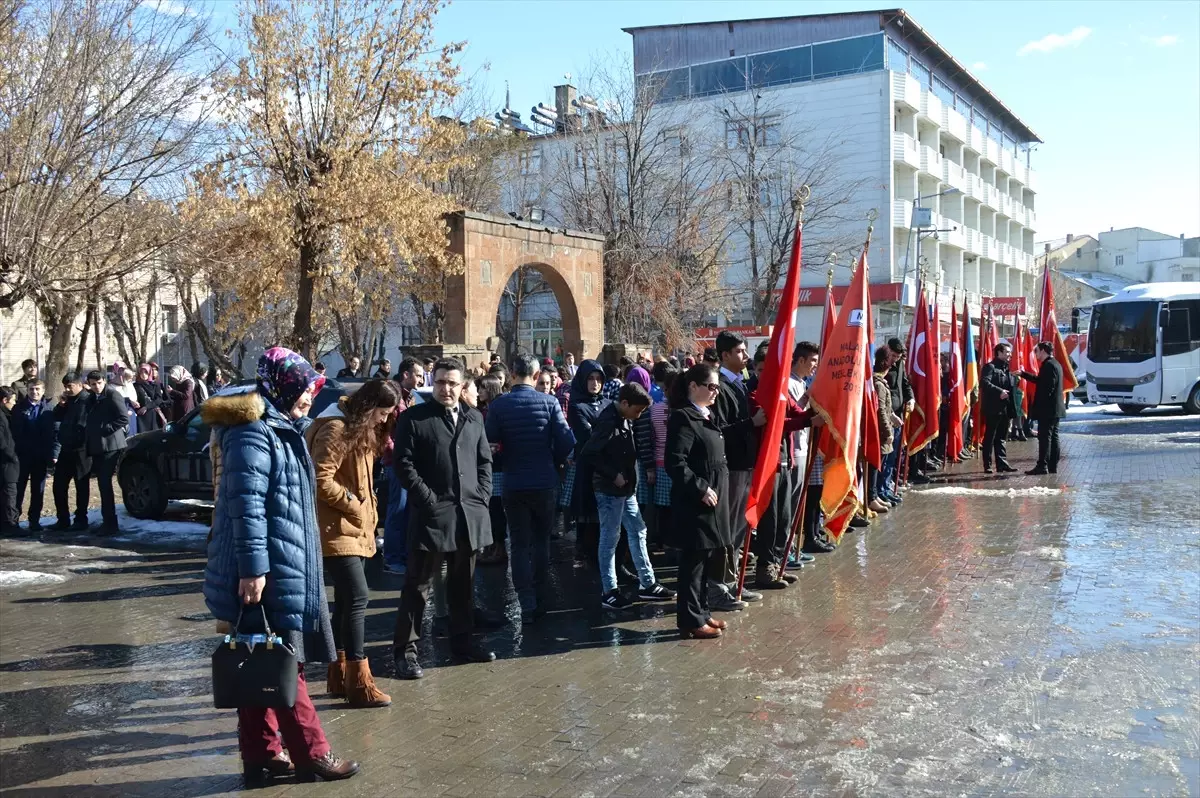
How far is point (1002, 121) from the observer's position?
63.2 meters

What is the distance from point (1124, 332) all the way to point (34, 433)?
2622 centimetres

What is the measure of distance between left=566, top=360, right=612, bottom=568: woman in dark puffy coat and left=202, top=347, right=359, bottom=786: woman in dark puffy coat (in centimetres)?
409

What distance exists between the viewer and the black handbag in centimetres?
428

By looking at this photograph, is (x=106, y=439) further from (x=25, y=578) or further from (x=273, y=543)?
(x=273, y=543)

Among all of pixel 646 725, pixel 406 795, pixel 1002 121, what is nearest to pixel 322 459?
pixel 406 795

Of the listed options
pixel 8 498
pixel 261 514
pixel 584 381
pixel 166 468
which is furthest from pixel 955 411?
pixel 261 514

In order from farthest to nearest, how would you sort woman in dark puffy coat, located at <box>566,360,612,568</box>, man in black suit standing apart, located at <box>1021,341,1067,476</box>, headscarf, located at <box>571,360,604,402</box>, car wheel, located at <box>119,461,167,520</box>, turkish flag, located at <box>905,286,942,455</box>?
1. man in black suit standing apart, located at <box>1021,341,1067,476</box>
2. turkish flag, located at <box>905,286,942,455</box>
3. car wheel, located at <box>119,461,167,520</box>
4. headscarf, located at <box>571,360,604,402</box>
5. woman in dark puffy coat, located at <box>566,360,612,568</box>

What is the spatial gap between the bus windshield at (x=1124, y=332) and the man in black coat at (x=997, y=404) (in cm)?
1405

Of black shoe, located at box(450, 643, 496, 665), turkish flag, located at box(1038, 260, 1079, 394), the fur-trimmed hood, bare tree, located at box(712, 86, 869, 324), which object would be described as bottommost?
black shoe, located at box(450, 643, 496, 665)

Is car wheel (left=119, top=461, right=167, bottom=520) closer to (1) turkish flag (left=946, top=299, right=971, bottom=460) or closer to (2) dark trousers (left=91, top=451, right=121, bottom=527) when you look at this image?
(2) dark trousers (left=91, top=451, right=121, bottom=527)

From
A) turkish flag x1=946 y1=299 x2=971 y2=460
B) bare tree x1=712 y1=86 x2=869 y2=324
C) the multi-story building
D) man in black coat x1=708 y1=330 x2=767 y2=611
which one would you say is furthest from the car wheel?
the multi-story building

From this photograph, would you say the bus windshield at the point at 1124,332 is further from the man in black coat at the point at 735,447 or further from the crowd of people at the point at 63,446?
the crowd of people at the point at 63,446

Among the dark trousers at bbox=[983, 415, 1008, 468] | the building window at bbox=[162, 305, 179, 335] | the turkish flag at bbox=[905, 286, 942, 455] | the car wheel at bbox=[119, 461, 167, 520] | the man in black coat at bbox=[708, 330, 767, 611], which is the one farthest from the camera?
the building window at bbox=[162, 305, 179, 335]

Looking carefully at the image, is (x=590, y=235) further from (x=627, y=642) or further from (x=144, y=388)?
(x=627, y=642)
